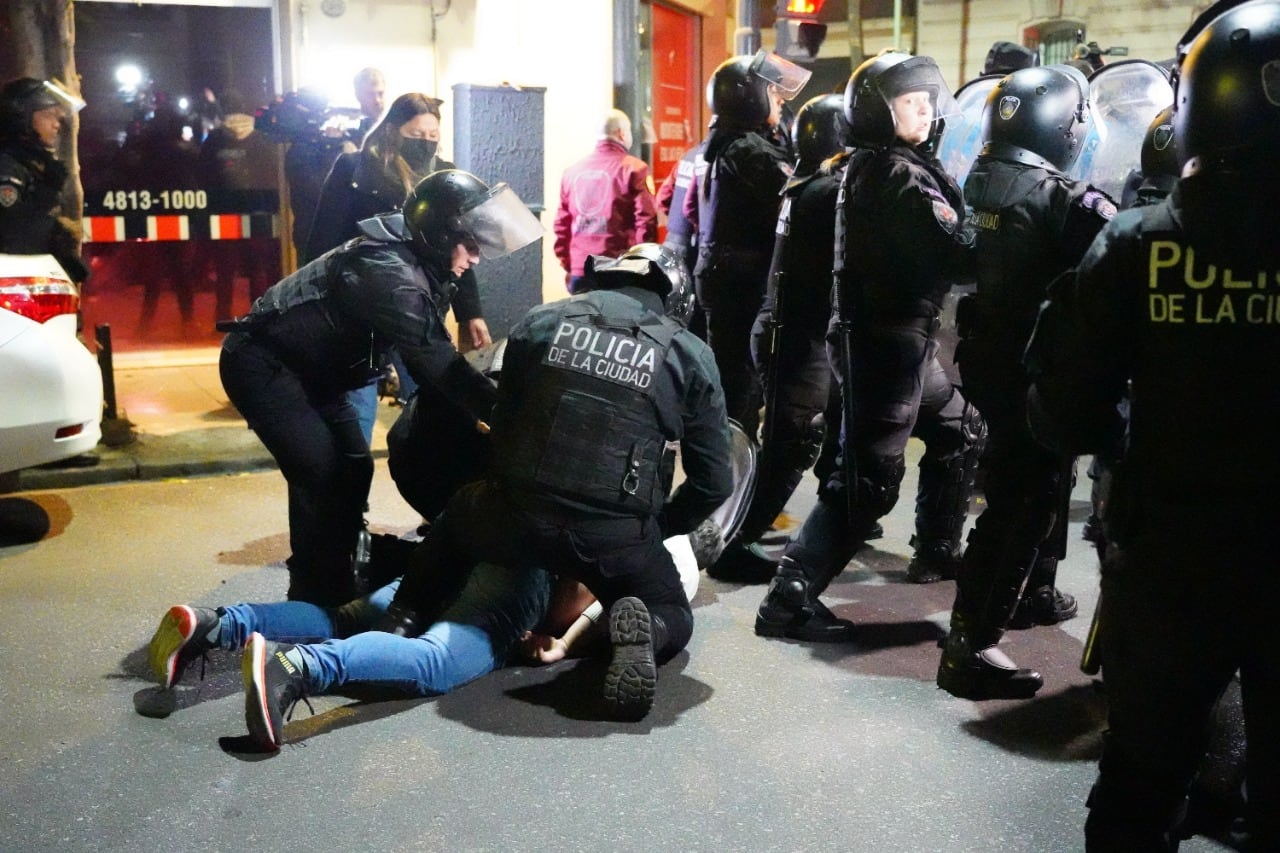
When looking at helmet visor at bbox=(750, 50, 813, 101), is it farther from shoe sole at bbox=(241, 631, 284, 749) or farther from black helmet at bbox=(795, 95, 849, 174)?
shoe sole at bbox=(241, 631, 284, 749)

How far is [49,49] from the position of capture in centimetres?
822

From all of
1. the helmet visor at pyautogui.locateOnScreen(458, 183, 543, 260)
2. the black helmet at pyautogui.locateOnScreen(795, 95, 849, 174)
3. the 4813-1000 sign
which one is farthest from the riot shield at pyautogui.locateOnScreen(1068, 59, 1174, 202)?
the 4813-1000 sign

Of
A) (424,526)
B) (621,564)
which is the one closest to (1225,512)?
(621,564)

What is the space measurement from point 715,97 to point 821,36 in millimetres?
4982

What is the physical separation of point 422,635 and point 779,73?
338 centimetres

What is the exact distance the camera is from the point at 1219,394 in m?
2.41

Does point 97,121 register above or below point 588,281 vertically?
above

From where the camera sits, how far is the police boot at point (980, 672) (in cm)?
435

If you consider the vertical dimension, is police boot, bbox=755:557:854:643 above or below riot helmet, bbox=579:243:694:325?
below

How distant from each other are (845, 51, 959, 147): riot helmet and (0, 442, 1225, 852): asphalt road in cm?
185

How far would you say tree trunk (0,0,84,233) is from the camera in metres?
8.09

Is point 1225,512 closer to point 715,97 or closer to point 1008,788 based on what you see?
point 1008,788

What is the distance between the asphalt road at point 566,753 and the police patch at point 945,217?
152 centimetres

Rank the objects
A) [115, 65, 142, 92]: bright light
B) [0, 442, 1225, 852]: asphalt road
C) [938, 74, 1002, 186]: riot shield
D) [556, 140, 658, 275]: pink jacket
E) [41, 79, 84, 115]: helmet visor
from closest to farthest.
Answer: [0, 442, 1225, 852]: asphalt road, [41, 79, 84, 115]: helmet visor, [938, 74, 1002, 186]: riot shield, [556, 140, 658, 275]: pink jacket, [115, 65, 142, 92]: bright light
